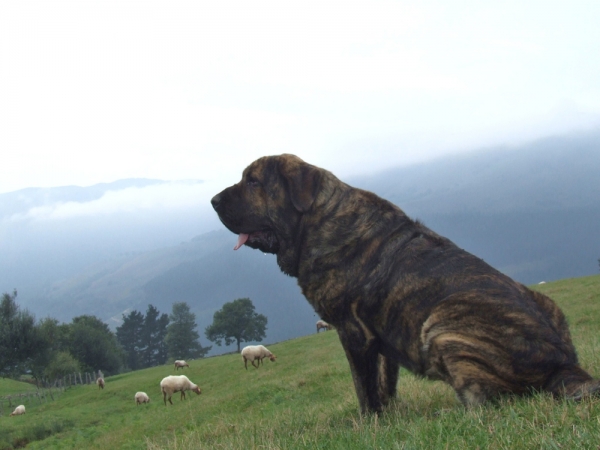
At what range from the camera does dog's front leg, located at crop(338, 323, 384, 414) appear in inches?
191

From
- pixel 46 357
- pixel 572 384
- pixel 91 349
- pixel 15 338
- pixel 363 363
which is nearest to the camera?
pixel 572 384

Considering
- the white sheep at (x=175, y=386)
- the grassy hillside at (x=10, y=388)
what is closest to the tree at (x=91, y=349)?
the grassy hillside at (x=10, y=388)

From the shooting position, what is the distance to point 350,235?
16.6 ft

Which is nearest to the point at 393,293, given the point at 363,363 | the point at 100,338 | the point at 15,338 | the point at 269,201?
the point at 363,363

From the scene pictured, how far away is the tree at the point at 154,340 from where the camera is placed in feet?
397

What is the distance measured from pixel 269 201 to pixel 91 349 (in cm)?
8032

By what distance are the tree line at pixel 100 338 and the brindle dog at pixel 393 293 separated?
2169 inches

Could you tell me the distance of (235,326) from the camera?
3499 inches

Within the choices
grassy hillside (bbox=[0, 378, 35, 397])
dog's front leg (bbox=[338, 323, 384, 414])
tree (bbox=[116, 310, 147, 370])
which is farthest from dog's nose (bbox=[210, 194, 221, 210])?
tree (bbox=[116, 310, 147, 370])

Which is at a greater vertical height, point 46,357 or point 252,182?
point 252,182

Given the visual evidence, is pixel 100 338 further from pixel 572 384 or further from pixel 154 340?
pixel 572 384

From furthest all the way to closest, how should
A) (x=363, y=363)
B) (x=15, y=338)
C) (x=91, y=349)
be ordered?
(x=91, y=349) → (x=15, y=338) → (x=363, y=363)

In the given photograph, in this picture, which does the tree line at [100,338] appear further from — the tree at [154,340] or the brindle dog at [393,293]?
the brindle dog at [393,293]

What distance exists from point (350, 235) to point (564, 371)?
6.90 feet
